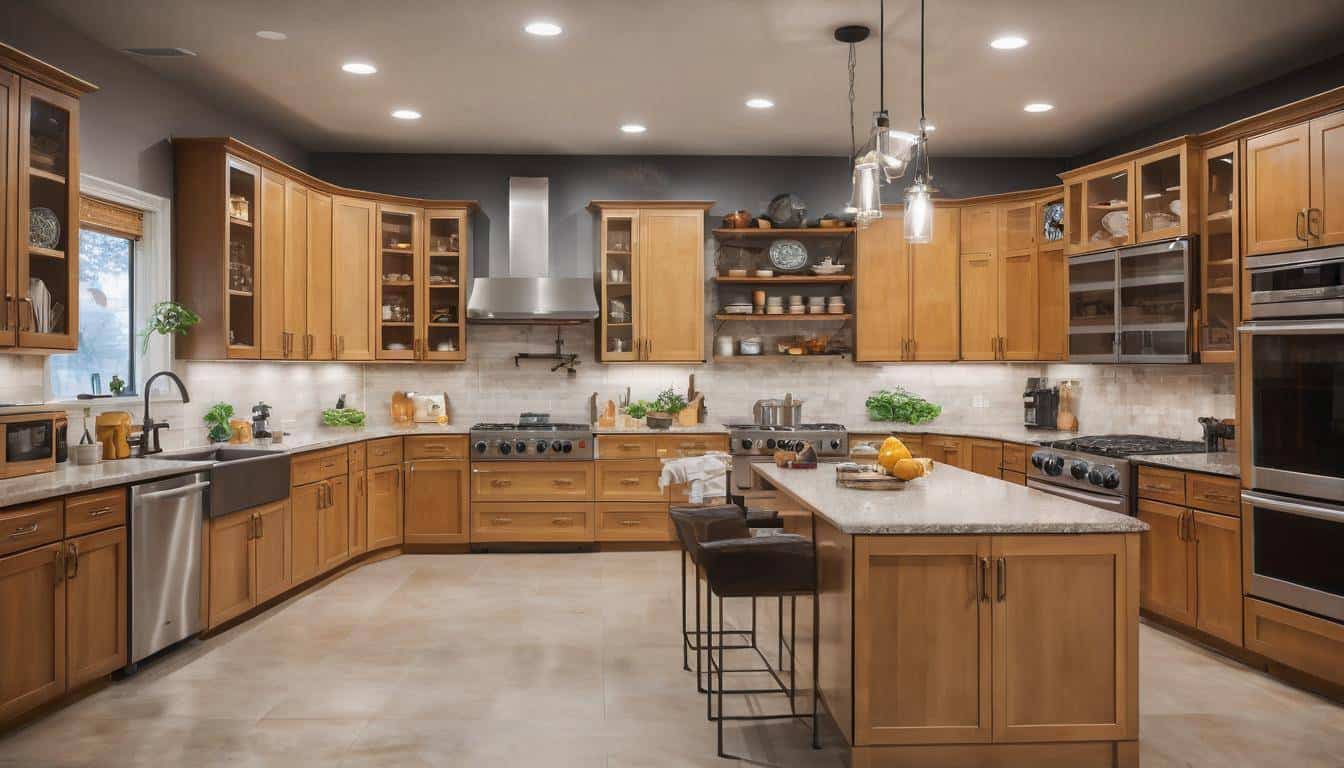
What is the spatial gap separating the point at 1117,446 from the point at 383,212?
5281 millimetres

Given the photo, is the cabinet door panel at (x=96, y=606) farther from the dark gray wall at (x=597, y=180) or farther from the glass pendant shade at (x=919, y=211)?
the dark gray wall at (x=597, y=180)

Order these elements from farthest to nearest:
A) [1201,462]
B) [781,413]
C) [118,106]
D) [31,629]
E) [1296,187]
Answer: [781,413]
[118,106]
[1201,462]
[1296,187]
[31,629]

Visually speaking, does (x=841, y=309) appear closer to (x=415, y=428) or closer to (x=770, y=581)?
(x=415, y=428)

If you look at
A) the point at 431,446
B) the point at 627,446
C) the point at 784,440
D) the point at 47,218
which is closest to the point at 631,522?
the point at 627,446

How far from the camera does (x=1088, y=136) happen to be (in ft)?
21.4

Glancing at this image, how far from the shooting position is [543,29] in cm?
443

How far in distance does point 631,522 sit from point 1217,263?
4104 mm

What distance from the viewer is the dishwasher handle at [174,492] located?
3896 millimetres

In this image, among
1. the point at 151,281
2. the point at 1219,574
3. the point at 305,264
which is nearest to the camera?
the point at 1219,574

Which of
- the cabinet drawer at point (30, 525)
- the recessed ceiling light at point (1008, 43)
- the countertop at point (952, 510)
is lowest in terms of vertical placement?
the cabinet drawer at point (30, 525)

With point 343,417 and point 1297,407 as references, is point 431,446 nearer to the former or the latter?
point 343,417

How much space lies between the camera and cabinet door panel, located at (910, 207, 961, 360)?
6.97 meters

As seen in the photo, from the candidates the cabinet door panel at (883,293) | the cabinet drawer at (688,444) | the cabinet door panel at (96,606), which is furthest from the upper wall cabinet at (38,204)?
the cabinet door panel at (883,293)

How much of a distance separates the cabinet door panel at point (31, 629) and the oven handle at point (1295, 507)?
5012mm
